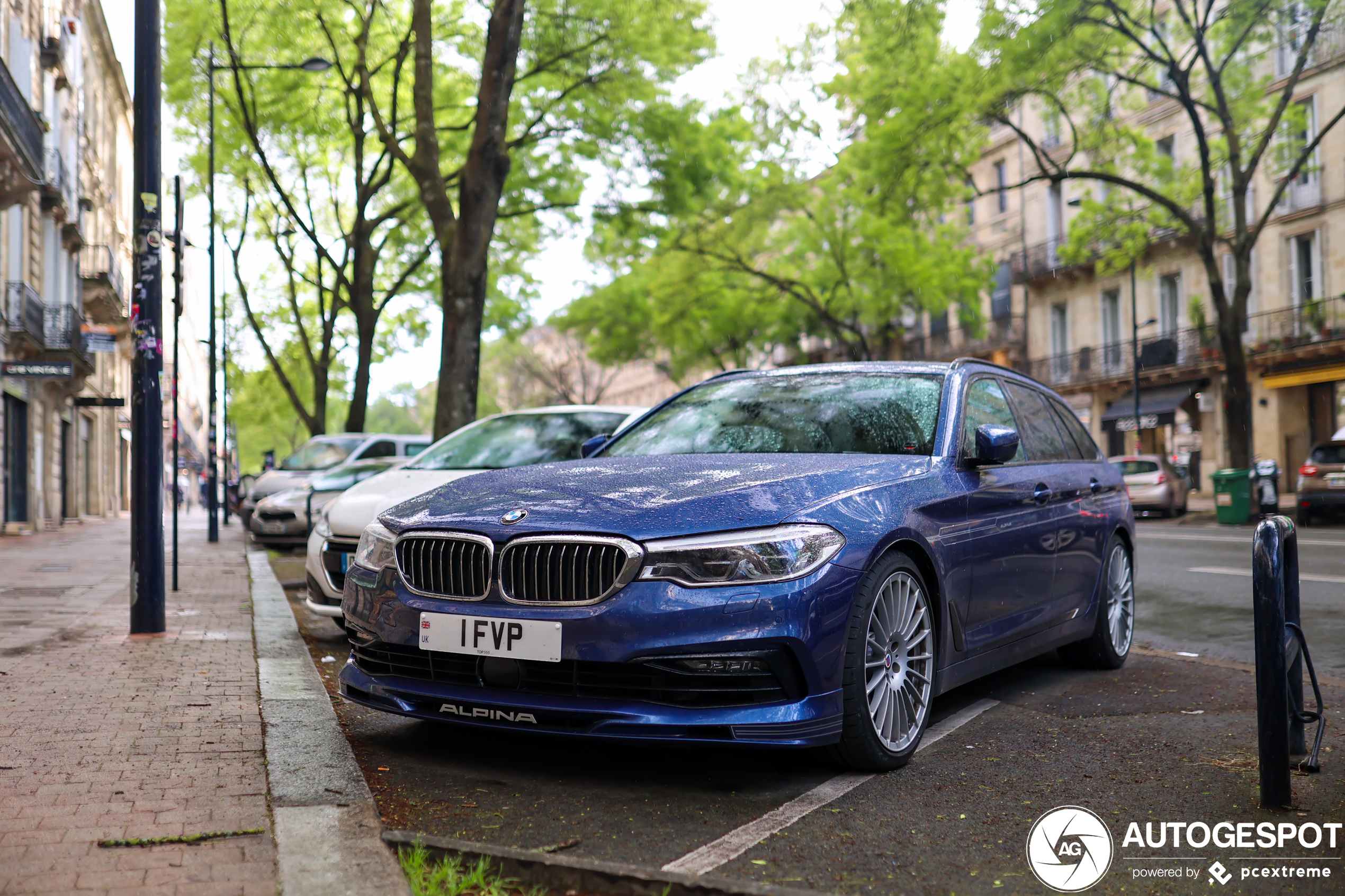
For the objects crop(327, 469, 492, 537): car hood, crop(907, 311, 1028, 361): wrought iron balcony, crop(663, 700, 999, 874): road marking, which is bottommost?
crop(663, 700, 999, 874): road marking

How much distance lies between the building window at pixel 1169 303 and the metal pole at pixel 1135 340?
73 centimetres

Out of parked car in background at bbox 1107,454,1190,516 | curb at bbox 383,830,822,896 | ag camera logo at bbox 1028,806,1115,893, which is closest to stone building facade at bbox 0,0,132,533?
curb at bbox 383,830,822,896

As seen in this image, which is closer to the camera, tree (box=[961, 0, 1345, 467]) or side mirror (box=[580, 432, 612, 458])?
side mirror (box=[580, 432, 612, 458])

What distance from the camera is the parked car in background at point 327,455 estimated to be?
1889 centimetres

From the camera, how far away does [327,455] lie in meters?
20.6

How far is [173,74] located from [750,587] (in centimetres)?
2212

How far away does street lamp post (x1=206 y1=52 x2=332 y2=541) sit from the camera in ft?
67.2

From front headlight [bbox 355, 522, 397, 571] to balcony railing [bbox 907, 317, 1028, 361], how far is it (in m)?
38.6

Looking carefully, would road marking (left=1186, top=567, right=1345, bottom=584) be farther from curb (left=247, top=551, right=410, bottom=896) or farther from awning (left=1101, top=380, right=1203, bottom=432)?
awning (left=1101, top=380, right=1203, bottom=432)

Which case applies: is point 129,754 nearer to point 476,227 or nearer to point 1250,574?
point 1250,574

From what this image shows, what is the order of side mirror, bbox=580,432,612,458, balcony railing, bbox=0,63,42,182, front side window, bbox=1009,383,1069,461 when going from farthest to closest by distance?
balcony railing, bbox=0,63,42,182 < front side window, bbox=1009,383,1069,461 < side mirror, bbox=580,432,612,458

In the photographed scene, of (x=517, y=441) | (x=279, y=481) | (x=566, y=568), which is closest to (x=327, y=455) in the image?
(x=279, y=481)

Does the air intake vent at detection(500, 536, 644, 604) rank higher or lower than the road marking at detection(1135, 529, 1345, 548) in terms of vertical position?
higher

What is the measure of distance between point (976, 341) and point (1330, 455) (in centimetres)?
2398
